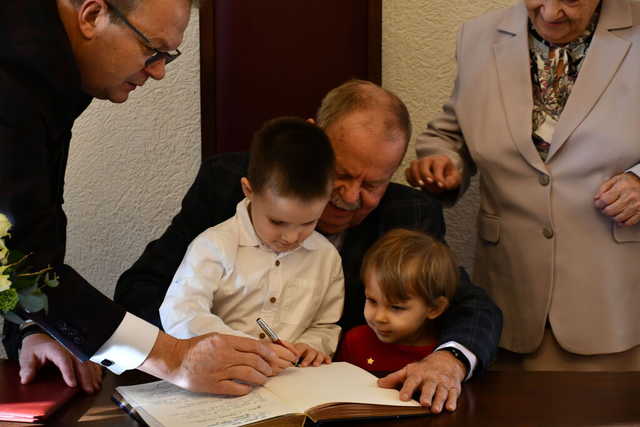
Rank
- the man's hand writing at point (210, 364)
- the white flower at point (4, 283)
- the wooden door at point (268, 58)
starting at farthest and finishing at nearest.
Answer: the wooden door at point (268, 58) → the man's hand writing at point (210, 364) → the white flower at point (4, 283)

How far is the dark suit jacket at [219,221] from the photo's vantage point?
86.5 inches

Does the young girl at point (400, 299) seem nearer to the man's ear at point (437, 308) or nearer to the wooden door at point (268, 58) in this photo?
the man's ear at point (437, 308)

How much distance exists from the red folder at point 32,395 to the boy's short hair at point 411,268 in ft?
2.53

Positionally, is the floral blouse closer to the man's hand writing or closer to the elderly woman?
the elderly woman

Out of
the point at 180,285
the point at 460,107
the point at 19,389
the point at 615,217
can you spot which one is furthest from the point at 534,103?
the point at 19,389

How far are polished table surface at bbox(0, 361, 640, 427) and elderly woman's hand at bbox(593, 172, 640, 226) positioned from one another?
2.06 feet

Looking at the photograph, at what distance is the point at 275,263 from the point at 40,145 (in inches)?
27.7

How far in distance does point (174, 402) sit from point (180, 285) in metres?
0.40

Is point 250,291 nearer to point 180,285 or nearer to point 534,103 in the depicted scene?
point 180,285

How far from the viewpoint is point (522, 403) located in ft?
5.28

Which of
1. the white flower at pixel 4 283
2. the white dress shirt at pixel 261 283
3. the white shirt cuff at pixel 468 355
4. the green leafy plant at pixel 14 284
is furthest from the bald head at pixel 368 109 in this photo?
the white flower at pixel 4 283

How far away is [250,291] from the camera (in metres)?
2.00

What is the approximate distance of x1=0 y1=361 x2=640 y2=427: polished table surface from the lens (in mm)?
1516

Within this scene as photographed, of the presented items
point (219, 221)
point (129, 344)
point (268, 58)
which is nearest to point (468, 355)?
point (129, 344)
